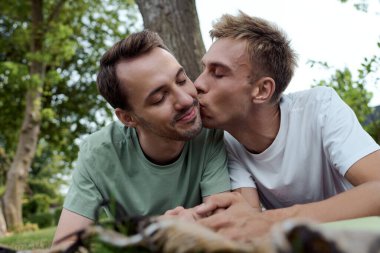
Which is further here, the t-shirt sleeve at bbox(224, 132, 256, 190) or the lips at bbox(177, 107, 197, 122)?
the t-shirt sleeve at bbox(224, 132, 256, 190)

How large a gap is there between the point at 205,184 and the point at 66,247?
172 centimetres

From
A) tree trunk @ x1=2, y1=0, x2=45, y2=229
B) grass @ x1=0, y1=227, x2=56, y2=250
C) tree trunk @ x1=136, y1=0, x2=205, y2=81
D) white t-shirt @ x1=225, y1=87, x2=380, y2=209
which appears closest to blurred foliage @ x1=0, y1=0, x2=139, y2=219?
tree trunk @ x1=2, y1=0, x2=45, y2=229

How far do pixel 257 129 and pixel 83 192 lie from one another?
114cm

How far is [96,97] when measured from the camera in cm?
1784

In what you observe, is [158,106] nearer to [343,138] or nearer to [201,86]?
[201,86]

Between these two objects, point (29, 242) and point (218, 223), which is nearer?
point (218, 223)

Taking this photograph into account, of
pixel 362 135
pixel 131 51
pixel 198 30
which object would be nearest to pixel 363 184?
pixel 362 135

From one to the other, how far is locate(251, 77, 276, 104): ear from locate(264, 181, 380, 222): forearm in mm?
922

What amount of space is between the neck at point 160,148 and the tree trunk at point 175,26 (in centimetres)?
180

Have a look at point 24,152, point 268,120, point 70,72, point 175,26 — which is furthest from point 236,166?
point 70,72

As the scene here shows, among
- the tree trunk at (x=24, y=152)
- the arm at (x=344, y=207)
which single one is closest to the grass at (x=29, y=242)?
the arm at (x=344, y=207)

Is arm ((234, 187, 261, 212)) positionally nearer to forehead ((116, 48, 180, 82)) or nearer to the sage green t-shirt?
the sage green t-shirt

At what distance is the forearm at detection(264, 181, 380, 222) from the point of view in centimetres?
223

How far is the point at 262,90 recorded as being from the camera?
3041 mm
